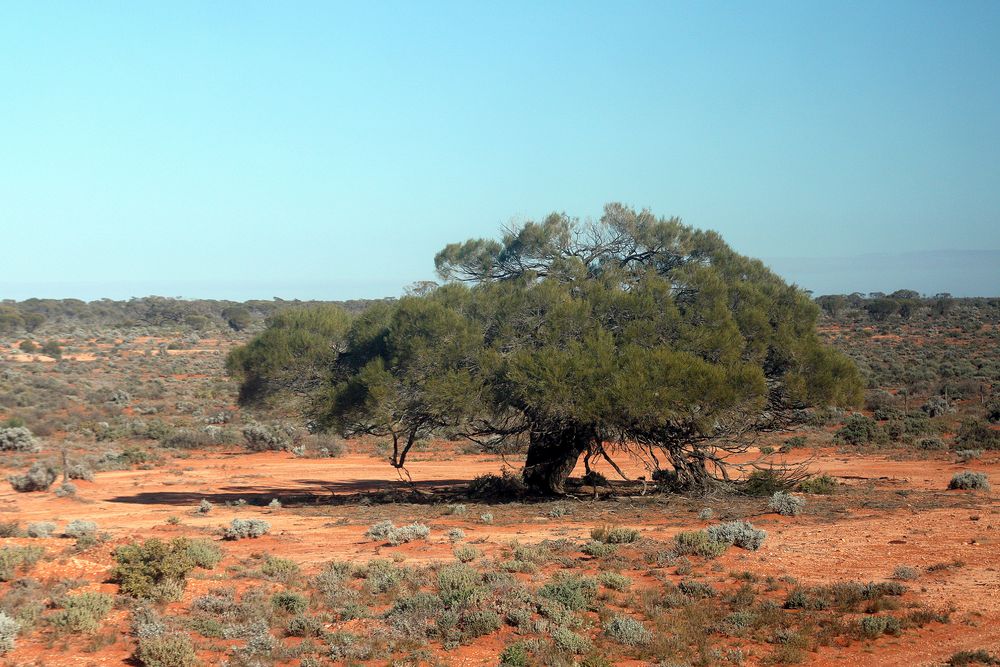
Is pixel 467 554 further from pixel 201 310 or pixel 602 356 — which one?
pixel 201 310

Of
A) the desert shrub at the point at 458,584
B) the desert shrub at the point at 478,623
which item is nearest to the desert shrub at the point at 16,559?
the desert shrub at the point at 458,584

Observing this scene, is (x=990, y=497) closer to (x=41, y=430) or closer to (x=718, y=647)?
(x=718, y=647)

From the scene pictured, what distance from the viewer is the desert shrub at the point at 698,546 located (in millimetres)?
13500

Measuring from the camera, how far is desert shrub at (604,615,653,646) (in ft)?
32.9

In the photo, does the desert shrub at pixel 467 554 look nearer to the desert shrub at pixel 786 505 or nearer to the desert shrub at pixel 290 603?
the desert shrub at pixel 290 603

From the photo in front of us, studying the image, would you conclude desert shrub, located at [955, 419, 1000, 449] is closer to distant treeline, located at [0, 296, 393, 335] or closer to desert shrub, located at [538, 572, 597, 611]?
desert shrub, located at [538, 572, 597, 611]

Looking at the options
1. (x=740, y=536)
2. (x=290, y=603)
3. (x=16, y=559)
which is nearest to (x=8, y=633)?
(x=16, y=559)

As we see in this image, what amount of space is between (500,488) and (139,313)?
292 ft

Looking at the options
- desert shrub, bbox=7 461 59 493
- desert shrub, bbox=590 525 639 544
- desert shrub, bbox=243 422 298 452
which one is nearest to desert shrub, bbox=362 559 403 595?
desert shrub, bbox=590 525 639 544

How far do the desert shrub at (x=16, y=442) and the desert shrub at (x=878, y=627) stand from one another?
2823 centimetres

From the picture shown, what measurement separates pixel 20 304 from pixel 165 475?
3460 inches

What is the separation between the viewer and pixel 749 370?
59.0 ft

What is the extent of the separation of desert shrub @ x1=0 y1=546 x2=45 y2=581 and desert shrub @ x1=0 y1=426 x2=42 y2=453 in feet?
66.1

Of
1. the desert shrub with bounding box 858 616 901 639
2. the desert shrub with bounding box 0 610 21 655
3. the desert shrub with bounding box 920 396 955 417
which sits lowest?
the desert shrub with bounding box 0 610 21 655
